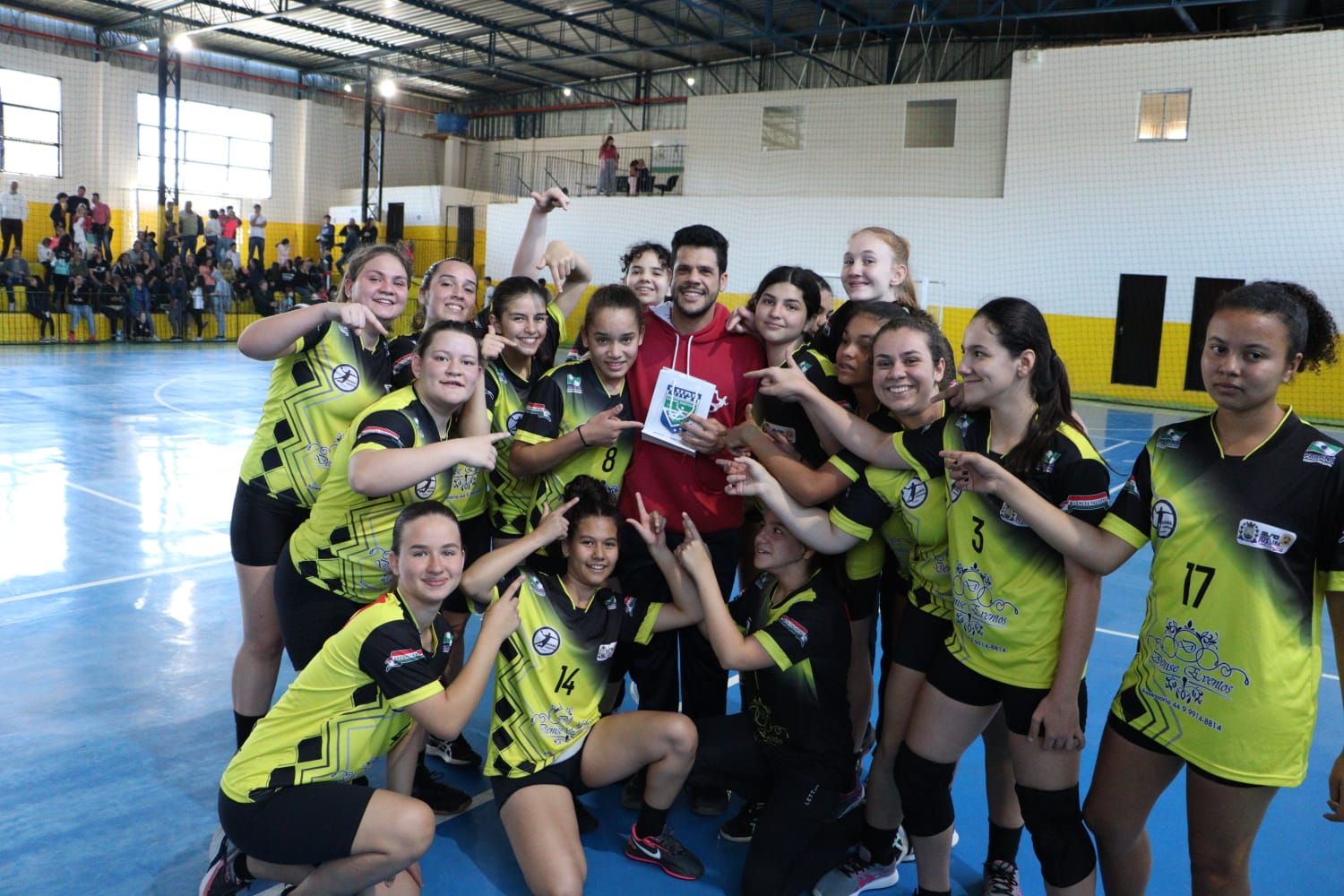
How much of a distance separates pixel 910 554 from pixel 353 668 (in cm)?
205

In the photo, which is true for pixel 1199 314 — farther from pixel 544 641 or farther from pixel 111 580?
pixel 111 580

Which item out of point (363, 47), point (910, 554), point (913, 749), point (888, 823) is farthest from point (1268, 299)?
point (363, 47)

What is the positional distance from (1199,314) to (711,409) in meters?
17.9

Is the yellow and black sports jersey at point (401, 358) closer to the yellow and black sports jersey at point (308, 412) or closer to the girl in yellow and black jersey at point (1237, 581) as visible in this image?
the yellow and black sports jersey at point (308, 412)

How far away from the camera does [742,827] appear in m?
3.98

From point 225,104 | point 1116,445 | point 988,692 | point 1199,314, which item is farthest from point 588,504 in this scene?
point 225,104

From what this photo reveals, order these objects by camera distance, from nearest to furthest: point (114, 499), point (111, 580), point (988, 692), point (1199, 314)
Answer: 1. point (988, 692)
2. point (111, 580)
3. point (114, 499)
4. point (1199, 314)

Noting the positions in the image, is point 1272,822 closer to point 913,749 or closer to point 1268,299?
point 913,749

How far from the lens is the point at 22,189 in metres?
25.8

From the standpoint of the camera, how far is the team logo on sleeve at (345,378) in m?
3.92

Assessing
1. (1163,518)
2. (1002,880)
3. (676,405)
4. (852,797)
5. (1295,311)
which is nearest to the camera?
(1295,311)

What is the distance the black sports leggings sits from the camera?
3.50 m

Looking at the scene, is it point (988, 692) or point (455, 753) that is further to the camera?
point (455, 753)

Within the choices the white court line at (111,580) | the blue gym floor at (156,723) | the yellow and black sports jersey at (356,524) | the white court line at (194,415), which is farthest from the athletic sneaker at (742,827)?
the white court line at (194,415)
